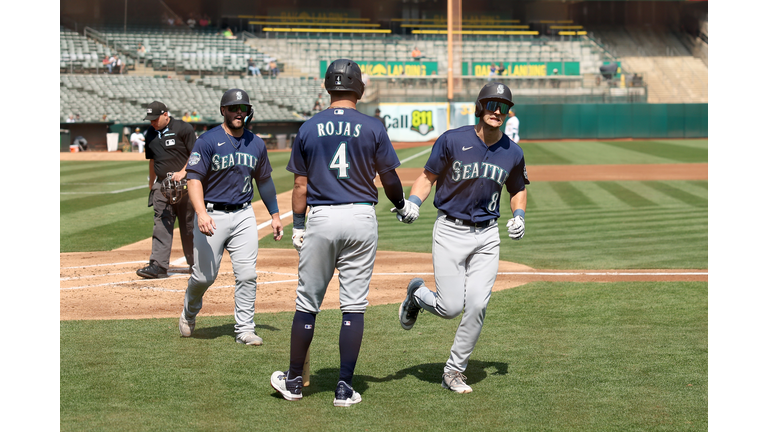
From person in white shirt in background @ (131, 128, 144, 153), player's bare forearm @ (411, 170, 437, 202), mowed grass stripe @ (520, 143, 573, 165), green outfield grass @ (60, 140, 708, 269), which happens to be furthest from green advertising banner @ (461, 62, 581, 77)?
player's bare forearm @ (411, 170, 437, 202)

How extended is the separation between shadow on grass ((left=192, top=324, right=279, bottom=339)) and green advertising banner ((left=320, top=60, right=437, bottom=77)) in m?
43.2

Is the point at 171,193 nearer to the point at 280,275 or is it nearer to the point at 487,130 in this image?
the point at 280,275

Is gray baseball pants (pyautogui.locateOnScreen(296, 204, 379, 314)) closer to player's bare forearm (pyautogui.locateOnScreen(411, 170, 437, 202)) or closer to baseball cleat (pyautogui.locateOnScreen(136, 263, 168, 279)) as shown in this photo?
player's bare forearm (pyautogui.locateOnScreen(411, 170, 437, 202))

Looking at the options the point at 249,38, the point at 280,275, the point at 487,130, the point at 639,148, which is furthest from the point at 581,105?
the point at 487,130

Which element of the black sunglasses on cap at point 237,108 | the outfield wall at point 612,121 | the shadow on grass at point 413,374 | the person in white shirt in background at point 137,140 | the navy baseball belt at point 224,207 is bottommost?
the shadow on grass at point 413,374

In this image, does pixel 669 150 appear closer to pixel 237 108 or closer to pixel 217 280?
pixel 217 280

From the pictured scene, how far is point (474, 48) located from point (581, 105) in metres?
10.4

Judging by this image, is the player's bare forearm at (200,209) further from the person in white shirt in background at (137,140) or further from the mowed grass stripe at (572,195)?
the person in white shirt in background at (137,140)

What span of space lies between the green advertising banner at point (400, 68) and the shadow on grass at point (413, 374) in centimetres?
4454

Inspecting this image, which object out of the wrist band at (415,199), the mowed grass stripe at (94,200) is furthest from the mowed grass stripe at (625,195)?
the wrist band at (415,199)

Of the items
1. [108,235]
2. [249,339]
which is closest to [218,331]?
[249,339]

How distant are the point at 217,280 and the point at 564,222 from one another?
814cm

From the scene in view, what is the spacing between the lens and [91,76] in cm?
4166

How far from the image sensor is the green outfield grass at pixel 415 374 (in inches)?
183
